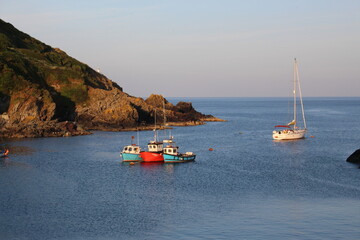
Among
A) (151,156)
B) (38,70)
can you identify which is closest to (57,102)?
(38,70)

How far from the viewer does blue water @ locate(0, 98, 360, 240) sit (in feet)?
128

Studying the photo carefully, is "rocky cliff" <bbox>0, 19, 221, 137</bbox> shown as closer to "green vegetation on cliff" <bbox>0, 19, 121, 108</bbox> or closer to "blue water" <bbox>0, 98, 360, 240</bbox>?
"green vegetation on cliff" <bbox>0, 19, 121, 108</bbox>

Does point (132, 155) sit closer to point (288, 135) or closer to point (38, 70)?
point (288, 135)

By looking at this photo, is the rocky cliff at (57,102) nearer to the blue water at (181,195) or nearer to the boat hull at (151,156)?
the blue water at (181,195)

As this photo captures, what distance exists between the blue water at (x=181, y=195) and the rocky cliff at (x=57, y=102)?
2289cm

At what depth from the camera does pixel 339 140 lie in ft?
346

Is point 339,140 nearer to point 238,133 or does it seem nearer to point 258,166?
point 238,133

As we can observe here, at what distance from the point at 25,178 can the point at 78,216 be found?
766 inches

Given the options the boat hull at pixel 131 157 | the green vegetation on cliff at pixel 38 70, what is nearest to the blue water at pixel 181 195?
the boat hull at pixel 131 157

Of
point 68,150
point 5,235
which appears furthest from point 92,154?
point 5,235

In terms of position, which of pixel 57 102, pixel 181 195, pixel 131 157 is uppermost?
pixel 57 102

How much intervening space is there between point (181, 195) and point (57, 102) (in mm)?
84521

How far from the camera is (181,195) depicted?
52.0 meters

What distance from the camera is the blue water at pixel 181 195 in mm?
39125
